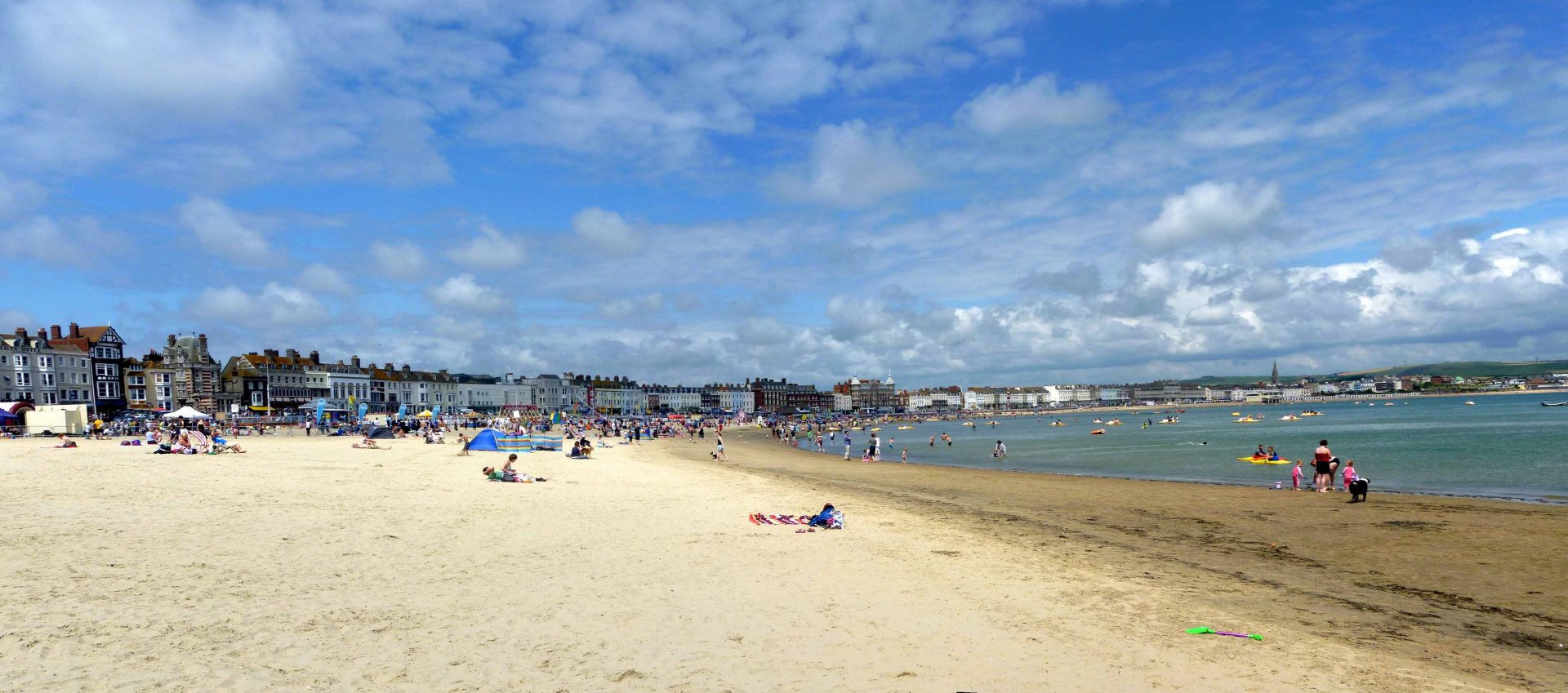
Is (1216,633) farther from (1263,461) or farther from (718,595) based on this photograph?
(1263,461)

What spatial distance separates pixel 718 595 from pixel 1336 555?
10.6m

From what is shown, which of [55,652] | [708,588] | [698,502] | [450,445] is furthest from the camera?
[450,445]

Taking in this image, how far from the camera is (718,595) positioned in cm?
877

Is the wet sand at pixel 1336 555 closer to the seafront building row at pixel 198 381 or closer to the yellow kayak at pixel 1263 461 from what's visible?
the yellow kayak at pixel 1263 461

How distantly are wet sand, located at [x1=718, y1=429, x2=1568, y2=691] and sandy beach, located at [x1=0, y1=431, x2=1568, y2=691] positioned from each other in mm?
74

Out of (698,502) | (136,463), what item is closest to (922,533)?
(698,502)

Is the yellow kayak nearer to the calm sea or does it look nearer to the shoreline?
the calm sea

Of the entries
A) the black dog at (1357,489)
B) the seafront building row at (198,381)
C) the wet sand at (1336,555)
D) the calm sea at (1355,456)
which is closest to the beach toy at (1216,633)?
the wet sand at (1336,555)

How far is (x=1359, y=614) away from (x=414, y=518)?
13.1 metres

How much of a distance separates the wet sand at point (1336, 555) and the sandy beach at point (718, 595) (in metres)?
0.07

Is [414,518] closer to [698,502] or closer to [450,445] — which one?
[698,502]

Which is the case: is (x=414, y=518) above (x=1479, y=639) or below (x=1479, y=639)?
above

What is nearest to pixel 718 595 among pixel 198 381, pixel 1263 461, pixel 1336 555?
pixel 1336 555

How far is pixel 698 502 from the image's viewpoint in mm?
17156
